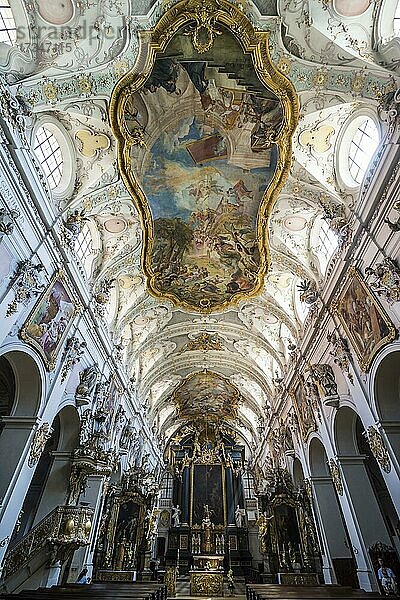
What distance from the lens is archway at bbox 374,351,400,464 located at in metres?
10.2

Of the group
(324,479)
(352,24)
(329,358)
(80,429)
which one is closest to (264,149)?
(352,24)

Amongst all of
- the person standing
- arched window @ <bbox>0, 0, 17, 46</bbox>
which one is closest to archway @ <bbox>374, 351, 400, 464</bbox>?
the person standing

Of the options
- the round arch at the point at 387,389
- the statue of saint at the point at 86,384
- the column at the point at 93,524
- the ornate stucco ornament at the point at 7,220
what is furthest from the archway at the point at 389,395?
the column at the point at 93,524

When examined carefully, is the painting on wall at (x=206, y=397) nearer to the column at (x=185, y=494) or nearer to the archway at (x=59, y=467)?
the column at (x=185, y=494)

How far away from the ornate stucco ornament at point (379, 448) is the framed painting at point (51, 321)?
377 inches

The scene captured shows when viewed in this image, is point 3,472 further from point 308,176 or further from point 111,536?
point 308,176

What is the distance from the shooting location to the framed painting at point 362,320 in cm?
1017

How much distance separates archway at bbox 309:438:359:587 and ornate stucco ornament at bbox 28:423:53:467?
34.6 feet

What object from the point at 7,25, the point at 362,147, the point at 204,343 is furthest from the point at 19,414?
the point at 204,343

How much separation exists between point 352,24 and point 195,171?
615 cm

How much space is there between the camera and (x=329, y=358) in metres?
13.9

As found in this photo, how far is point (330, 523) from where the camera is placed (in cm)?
1527

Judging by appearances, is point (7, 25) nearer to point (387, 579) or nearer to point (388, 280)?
point (388, 280)

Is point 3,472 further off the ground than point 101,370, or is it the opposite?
point 101,370
